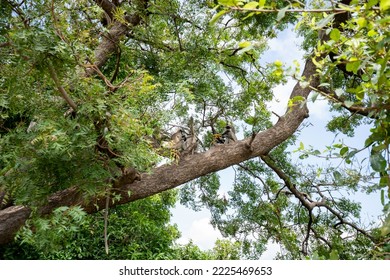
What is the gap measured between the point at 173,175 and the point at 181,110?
806 mm

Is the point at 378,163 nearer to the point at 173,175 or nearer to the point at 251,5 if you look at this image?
the point at 251,5

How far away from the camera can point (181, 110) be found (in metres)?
4.69

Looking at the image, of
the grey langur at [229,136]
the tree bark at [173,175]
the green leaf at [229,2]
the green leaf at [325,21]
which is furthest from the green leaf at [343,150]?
the grey langur at [229,136]

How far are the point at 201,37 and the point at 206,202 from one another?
2292 mm

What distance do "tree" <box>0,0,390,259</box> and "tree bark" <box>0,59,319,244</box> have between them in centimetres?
1

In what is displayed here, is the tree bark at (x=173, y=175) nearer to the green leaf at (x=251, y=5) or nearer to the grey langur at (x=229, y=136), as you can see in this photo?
the grey langur at (x=229, y=136)

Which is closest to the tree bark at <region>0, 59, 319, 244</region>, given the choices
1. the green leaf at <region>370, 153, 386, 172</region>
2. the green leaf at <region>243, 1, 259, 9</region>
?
the green leaf at <region>370, 153, 386, 172</region>

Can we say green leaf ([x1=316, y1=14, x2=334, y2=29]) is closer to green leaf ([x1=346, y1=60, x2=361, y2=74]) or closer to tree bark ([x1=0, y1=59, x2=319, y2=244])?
green leaf ([x1=346, y1=60, x2=361, y2=74])

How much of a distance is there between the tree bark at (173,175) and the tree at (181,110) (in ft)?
0.04

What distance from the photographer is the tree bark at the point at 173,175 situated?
3830 millimetres

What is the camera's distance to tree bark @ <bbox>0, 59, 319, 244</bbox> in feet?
12.6

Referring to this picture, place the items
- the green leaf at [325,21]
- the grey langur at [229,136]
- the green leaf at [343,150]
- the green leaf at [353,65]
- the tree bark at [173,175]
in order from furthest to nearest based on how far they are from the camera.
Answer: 1. the grey langur at [229,136]
2. the tree bark at [173,175]
3. the green leaf at [343,150]
4. the green leaf at [353,65]
5. the green leaf at [325,21]

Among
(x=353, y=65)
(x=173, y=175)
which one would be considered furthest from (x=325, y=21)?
(x=173, y=175)

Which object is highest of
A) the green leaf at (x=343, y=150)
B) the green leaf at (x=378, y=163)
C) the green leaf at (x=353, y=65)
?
the green leaf at (x=353, y=65)
